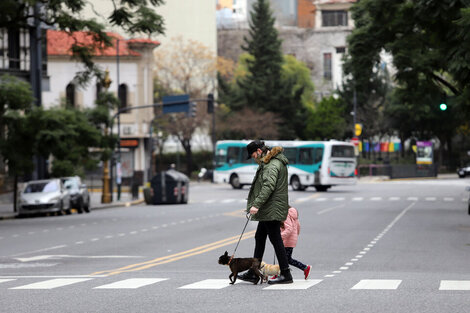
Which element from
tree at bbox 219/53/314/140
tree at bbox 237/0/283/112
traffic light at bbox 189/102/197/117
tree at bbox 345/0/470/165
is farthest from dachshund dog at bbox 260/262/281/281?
tree at bbox 237/0/283/112

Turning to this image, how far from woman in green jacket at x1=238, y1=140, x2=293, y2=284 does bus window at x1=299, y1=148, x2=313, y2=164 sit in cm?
5074

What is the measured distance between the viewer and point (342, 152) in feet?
207

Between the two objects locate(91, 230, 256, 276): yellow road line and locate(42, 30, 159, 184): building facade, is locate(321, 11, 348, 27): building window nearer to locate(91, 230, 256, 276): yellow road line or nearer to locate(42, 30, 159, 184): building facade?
locate(42, 30, 159, 184): building facade

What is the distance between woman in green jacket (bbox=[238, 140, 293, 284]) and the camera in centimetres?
1203

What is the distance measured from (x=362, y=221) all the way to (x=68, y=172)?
18.6 metres

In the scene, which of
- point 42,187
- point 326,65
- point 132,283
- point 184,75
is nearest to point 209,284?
point 132,283

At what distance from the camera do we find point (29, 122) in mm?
38906

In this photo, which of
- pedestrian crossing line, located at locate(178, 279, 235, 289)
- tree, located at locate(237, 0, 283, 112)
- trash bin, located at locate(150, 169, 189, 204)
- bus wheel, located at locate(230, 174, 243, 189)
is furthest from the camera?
tree, located at locate(237, 0, 283, 112)

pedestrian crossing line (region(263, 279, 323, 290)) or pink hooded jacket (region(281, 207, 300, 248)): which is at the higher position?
pink hooded jacket (region(281, 207, 300, 248))

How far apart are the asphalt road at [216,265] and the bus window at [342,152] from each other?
1087 inches

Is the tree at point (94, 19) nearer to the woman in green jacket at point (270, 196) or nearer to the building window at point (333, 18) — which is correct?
the woman in green jacket at point (270, 196)

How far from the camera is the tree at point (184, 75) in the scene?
3511 inches

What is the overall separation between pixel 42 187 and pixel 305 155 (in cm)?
2658

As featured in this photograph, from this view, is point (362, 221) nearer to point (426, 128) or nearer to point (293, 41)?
point (426, 128)
